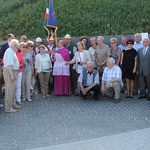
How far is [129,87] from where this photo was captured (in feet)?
37.6

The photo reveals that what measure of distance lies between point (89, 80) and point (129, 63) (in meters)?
1.37

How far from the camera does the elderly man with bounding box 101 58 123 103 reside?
10812 millimetres

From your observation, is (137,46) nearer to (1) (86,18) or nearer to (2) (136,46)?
(2) (136,46)

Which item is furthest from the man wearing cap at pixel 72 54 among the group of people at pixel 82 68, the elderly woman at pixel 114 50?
the elderly woman at pixel 114 50

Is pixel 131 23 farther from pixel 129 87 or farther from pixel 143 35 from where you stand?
pixel 129 87

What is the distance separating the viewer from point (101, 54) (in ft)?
37.8

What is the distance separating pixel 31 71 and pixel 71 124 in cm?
302

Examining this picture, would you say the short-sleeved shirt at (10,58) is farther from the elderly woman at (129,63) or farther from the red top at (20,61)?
the elderly woman at (129,63)

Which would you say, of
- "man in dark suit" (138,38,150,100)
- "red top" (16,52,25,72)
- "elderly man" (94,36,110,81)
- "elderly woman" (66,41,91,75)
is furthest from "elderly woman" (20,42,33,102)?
"man in dark suit" (138,38,150,100)

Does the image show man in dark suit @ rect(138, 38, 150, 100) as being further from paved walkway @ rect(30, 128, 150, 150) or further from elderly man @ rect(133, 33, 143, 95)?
paved walkway @ rect(30, 128, 150, 150)

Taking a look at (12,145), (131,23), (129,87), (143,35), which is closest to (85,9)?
(131,23)

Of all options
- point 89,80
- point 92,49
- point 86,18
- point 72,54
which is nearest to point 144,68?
point 89,80

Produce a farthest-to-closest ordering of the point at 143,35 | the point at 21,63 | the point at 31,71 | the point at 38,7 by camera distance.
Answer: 1. the point at 38,7
2. the point at 143,35
3. the point at 31,71
4. the point at 21,63

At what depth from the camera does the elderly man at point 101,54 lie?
37.7 feet
